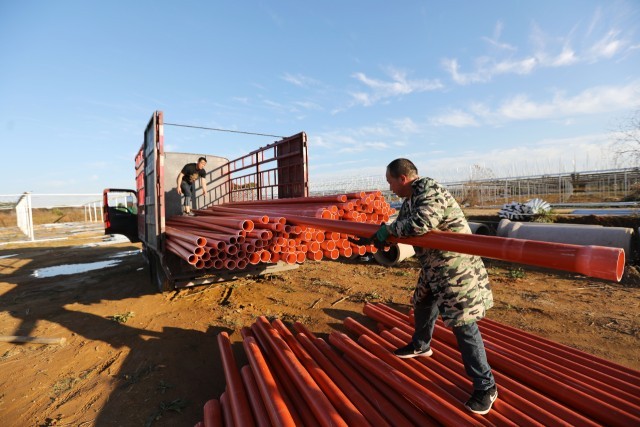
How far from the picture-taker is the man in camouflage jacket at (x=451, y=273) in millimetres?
2264

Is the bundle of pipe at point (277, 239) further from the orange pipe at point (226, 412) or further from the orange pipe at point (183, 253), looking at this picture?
the orange pipe at point (226, 412)

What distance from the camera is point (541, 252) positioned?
1.55 meters

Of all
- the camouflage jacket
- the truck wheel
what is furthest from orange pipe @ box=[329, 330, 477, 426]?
the truck wheel

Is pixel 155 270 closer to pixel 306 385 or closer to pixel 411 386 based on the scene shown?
pixel 306 385

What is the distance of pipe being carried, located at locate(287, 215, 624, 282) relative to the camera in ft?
4.59

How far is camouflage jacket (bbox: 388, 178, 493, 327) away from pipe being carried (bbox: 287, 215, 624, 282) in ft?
0.66

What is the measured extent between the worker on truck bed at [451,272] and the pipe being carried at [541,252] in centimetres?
21

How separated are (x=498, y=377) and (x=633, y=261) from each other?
691 cm

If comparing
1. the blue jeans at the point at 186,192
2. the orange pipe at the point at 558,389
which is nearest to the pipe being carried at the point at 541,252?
the orange pipe at the point at 558,389

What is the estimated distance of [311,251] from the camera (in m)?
3.54

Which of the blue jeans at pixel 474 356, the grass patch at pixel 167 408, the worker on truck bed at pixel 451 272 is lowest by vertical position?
the grass patch at pixel 167 408

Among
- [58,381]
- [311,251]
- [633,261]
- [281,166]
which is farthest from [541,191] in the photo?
[58,381]

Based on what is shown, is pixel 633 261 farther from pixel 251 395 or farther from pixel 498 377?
pixel 251 395

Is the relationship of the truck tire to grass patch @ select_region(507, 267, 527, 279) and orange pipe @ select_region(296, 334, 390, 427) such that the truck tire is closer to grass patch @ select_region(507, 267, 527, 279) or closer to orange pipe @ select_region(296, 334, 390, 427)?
orange pipe @ select_region(296, 334, 390, 427)
